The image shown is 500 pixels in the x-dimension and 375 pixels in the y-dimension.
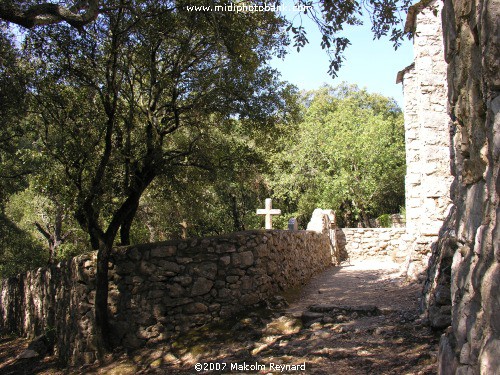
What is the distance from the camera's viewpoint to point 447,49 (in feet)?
10.2

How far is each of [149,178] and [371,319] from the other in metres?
4.12

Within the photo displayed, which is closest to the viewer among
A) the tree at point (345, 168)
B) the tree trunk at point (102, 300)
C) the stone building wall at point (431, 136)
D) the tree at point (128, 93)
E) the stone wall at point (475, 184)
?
the stone wall at point (475, 184)

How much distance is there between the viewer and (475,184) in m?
2.53

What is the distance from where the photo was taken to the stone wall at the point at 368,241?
16.5 m

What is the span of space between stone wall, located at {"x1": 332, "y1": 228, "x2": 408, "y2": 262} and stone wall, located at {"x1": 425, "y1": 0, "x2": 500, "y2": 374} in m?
13.8

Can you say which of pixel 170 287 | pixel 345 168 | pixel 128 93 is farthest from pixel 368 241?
pixel 128 93

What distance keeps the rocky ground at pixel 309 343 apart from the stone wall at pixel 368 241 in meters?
8.09

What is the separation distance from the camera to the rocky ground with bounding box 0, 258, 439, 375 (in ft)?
15.6

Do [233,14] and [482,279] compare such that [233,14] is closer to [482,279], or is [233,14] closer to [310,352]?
[310,352]

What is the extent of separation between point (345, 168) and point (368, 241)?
19.7 ft

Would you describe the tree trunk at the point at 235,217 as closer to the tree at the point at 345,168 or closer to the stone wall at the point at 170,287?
the tree at the point at 345,168

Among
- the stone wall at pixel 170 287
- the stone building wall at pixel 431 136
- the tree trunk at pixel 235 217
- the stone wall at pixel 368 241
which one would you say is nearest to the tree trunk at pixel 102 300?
the stone wall at pixel 170 287

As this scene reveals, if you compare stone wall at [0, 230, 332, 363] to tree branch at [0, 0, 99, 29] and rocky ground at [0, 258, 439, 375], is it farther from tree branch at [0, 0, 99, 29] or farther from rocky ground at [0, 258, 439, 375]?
tree branch at [0, 0, 99, 29]

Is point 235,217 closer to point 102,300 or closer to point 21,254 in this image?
point 21,254
